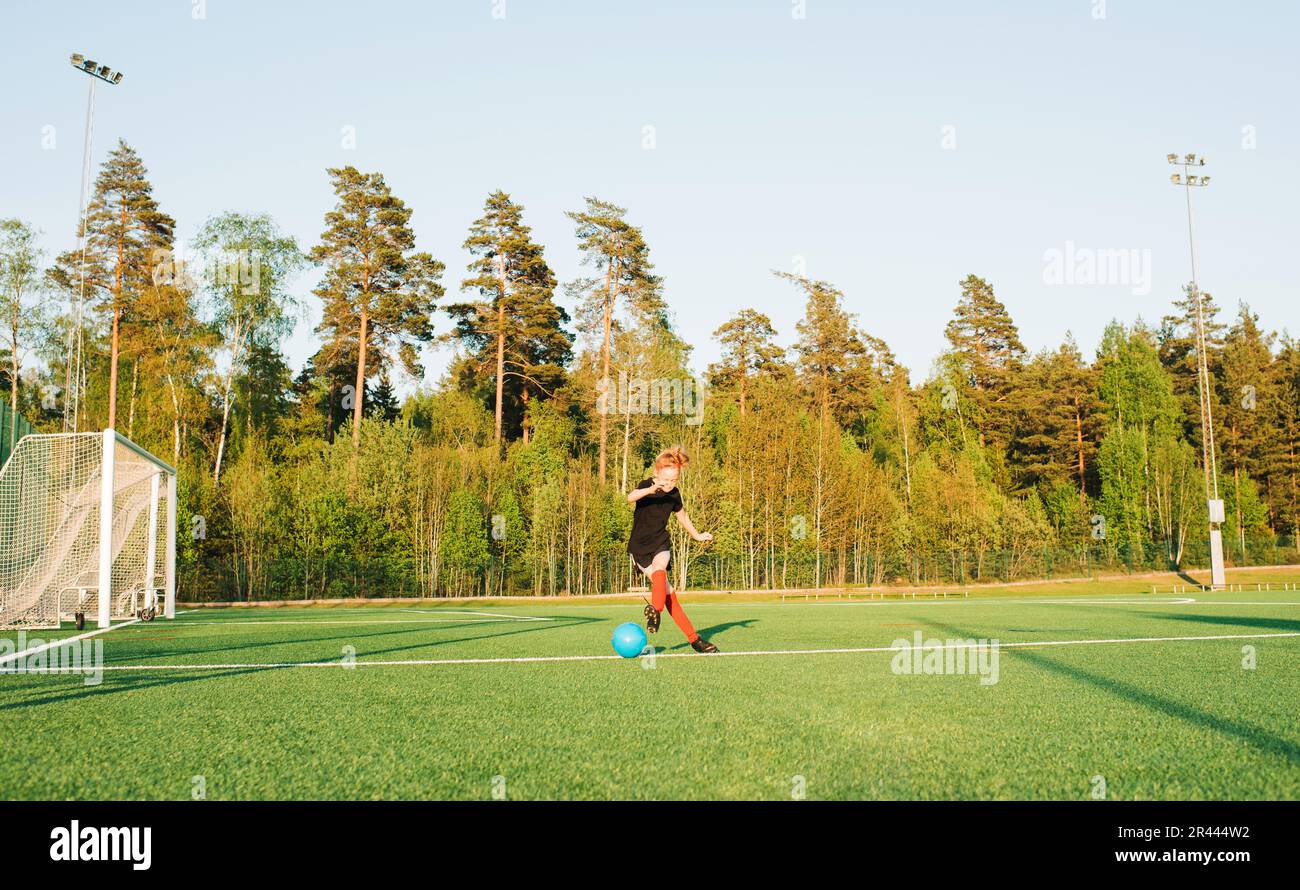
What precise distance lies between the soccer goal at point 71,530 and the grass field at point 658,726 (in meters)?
7.01

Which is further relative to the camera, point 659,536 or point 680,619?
point 680,619

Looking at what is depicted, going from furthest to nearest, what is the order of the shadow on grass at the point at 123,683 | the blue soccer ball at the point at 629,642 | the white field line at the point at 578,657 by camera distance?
1. the blue soccer ball at the point at 629,642
2. the white field line at the point at 578,657
3. the shadow on grass at the point at 123,683

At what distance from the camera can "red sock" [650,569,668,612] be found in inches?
344

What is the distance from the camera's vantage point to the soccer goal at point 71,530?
47.0ft

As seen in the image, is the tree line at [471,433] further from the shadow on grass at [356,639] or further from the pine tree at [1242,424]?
the shadow on grass at [356,639]

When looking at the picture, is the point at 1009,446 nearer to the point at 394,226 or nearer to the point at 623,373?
the point at 623,373

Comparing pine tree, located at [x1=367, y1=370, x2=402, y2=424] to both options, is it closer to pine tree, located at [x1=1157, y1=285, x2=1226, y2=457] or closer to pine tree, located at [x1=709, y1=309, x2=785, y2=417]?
pine tree, located at [x1=709, y1=309, x2=785, y2=417]

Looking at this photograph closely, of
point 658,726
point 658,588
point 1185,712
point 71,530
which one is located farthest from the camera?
point 71,530

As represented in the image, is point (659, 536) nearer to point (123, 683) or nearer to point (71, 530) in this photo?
point (123, 683)

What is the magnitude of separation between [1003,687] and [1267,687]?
74.7 inches

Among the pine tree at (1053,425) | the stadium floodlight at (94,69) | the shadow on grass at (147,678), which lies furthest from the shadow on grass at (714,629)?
the pine tree at (1053,425)

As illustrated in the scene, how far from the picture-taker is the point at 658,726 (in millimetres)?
4902

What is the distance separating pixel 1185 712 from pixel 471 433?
1926 inches

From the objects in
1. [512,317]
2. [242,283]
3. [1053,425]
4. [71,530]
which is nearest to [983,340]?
[1053,425]
